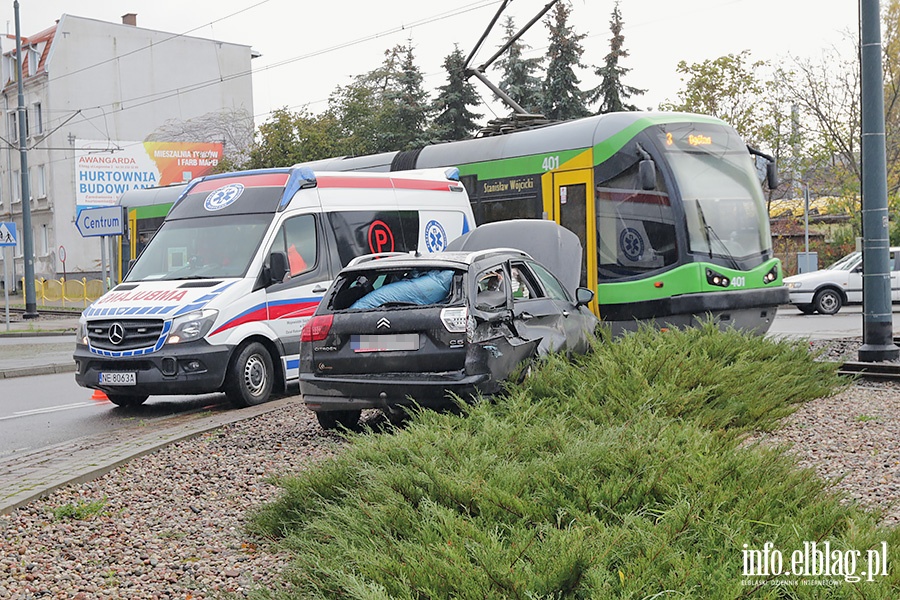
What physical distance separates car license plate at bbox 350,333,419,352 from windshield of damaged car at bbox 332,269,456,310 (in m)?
0.30

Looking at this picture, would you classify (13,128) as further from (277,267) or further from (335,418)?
(335,418)

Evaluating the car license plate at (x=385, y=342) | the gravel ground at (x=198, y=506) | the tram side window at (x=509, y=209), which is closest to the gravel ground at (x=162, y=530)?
the gravel ground at (x=198, y=506)

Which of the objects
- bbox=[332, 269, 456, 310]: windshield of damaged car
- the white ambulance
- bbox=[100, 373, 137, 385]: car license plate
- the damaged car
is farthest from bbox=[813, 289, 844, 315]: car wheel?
bbox=[332, 269, 456, 310]: windshield of damaged car

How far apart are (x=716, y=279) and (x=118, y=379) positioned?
7251 millimetres

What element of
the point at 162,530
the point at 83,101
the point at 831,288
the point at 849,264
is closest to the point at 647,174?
the point at 162,530

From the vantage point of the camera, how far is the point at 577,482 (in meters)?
4.71

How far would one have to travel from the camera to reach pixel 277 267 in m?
11.5

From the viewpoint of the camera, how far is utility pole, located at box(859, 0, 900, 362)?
1251 centimetres

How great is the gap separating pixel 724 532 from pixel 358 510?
168cm

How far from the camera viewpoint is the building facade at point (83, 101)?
58344 mm

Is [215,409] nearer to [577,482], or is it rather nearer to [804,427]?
[804,427]

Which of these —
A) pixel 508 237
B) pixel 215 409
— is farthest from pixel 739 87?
pixel 215 409

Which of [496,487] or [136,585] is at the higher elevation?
[496,487]

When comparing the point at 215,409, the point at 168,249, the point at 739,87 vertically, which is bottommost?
the point at 215,409
